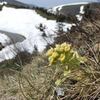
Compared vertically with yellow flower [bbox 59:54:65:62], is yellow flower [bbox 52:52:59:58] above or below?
above

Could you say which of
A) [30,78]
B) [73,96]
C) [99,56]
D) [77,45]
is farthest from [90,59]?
[77,45]

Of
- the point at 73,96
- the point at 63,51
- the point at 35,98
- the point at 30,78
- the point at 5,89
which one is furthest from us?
the point at 5,89

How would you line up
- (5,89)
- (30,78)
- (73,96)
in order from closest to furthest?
(73,96), (30,78), (5,89)

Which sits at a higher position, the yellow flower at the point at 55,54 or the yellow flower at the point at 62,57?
the yellow flower at the point at 55,54

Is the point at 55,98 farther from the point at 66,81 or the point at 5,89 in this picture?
the point at 5,89

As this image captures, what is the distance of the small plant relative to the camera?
4559 millimetres

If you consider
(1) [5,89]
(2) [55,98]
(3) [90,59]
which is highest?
(3) [90,59]

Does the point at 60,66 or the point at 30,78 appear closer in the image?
the point at 60,66

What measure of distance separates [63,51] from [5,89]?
2.17 m

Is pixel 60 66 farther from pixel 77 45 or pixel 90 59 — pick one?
pixel 77 45

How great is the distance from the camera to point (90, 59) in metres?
5.11

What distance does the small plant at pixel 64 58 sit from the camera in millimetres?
4559

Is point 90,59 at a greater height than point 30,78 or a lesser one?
greater

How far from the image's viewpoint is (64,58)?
4.57 meters
